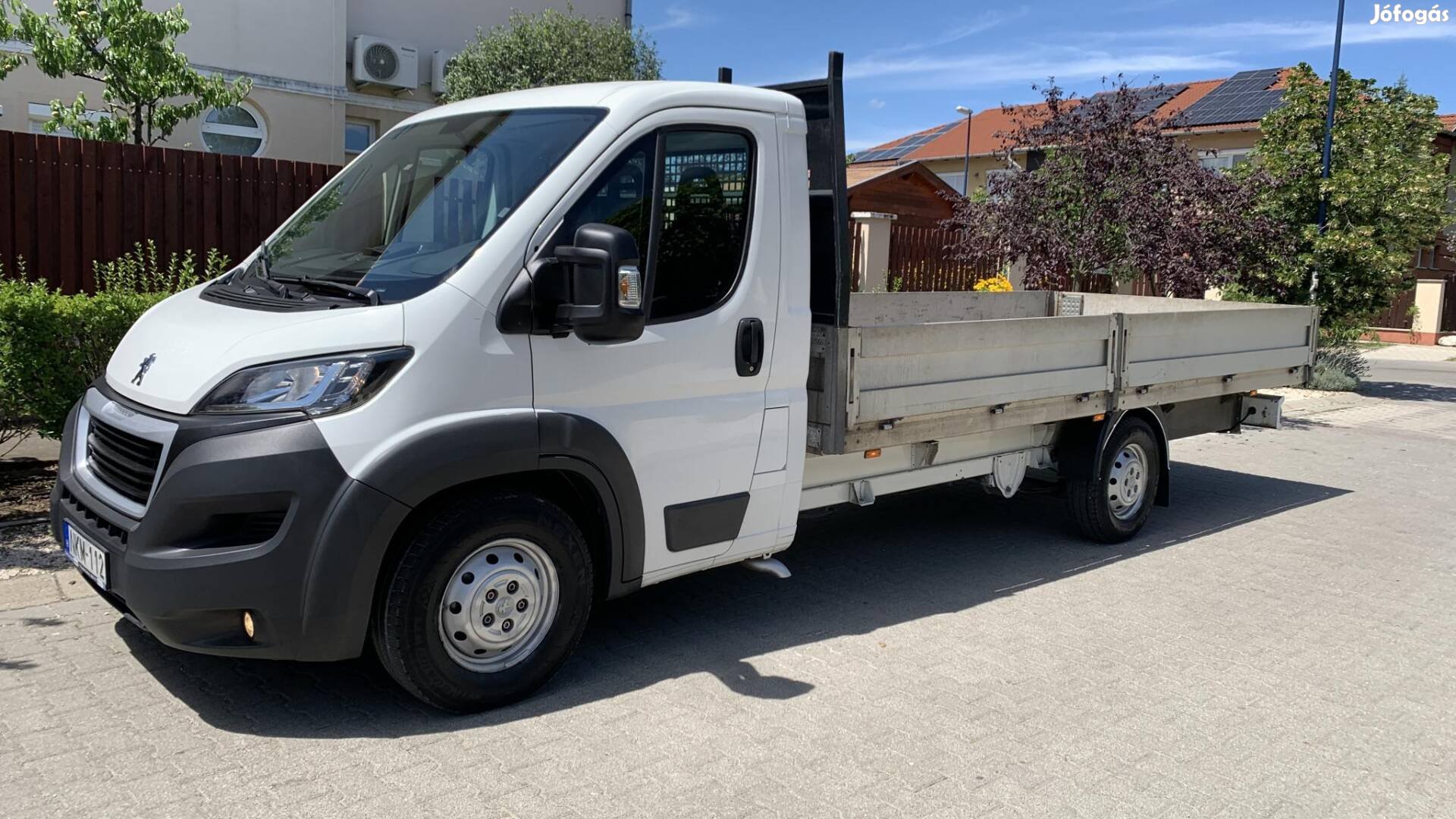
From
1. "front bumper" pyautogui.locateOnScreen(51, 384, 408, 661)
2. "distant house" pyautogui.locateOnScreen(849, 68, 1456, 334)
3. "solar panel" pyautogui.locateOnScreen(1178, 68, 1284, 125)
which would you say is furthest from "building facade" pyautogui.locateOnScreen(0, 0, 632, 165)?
"solar panel" pyautogui.locateOnScreen(1178, 68, 1284, 125)

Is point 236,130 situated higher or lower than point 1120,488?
higher

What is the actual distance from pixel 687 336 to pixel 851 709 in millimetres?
1588

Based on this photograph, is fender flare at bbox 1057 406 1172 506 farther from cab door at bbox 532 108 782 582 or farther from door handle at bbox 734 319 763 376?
door handle at bbox 734 319 763 376

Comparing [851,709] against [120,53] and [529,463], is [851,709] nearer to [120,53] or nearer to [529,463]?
[529,463]

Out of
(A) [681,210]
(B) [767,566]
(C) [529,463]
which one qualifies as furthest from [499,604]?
(A) [681,210]

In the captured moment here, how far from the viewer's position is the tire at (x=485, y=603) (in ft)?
12.9

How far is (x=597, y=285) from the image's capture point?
4.01m

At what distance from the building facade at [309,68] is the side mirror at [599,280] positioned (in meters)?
13.2

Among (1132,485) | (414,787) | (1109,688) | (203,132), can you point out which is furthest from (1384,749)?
(203,132)

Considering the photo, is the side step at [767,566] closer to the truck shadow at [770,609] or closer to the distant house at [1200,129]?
the truck shadow at [770,609]

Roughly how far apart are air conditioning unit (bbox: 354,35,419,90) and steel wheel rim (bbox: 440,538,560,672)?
14915mm

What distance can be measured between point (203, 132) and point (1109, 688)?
15488mm

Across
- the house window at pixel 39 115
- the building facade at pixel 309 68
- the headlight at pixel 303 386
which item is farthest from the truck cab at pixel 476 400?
the building facade at pixel 309 68

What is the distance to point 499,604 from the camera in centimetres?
417
